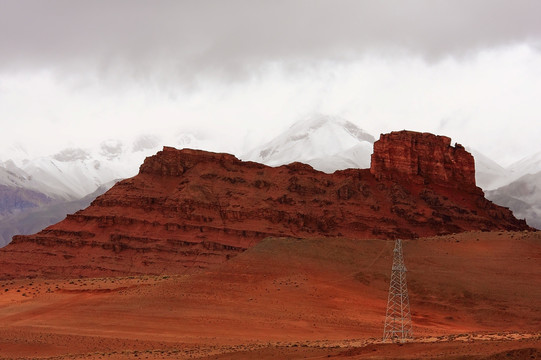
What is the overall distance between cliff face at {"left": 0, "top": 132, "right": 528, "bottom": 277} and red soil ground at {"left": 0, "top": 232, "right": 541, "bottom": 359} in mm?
19466

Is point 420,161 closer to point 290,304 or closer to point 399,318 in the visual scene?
point 290,304

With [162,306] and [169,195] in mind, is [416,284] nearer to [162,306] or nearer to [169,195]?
[162,306]

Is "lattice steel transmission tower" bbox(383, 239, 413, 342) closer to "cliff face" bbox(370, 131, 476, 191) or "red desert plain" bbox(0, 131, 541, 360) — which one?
"red desert plain" bbox(0, 131, 541, 360)

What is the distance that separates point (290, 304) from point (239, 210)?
53302mm

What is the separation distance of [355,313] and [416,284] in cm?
1090

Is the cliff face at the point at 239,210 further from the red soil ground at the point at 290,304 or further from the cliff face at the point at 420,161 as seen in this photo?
the red soil ground at the point at 290,304

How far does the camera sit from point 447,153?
13188 cm

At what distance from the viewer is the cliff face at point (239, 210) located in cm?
9569

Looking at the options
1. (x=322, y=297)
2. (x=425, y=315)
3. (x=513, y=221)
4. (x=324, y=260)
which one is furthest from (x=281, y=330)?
(x=513, y=221)

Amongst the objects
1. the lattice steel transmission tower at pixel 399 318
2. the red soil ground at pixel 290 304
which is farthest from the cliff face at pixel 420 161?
the lattice steel transmission tower at pixel 399 318

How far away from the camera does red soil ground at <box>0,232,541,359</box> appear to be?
4044cm

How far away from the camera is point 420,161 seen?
128625 millimetres

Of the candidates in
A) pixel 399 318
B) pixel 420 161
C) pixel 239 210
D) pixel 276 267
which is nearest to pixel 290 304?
pixel 276 267

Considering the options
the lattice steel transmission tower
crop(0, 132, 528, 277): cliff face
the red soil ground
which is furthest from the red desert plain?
the lattice steel transmission tower
